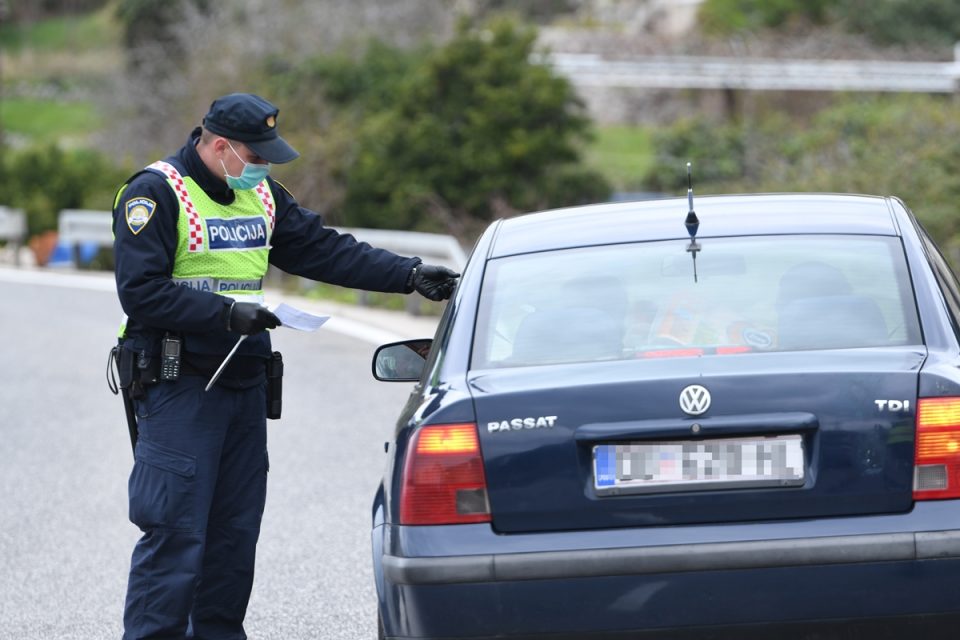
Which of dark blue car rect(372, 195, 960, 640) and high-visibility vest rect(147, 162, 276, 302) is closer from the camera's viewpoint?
dark blue car rect(372, 195, 960, 640)

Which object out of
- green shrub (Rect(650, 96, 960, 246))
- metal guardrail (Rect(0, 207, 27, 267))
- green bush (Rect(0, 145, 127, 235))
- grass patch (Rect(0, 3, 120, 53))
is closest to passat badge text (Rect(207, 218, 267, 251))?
green shrub (Rect(650, 96, 960, 246))

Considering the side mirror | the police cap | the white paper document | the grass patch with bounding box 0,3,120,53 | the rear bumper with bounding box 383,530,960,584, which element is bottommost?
the rear bumper with bounding box 383,530,960,584

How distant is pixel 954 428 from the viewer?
3.81m

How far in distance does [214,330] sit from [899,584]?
2082 millimetres

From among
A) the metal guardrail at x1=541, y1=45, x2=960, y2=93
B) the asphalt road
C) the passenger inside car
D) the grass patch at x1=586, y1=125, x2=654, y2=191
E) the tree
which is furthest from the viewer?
the metal guardrail at x1=541, y1=45, x2=960, y2=93

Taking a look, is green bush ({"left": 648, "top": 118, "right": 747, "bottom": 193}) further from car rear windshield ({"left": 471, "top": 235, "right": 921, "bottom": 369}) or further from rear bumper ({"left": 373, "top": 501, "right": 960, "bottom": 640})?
rear bumper ({"left": 373, "top": 501, "right": 960, "bottom": 640})

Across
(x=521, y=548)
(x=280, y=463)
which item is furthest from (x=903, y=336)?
(x=280, y=463)

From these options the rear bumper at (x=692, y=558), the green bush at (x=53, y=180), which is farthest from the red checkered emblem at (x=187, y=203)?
the green bush at (x=53, y=180)

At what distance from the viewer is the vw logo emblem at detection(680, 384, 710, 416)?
12.6ft

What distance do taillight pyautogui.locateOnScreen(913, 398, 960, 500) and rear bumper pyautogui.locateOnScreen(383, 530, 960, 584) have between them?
0.36 feet

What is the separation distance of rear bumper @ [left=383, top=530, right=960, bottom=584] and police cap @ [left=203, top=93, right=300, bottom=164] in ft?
5.02

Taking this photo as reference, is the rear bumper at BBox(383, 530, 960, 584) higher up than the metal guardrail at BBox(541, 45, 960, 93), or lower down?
lower down

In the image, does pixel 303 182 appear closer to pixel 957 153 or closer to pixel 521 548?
pixel 957 153

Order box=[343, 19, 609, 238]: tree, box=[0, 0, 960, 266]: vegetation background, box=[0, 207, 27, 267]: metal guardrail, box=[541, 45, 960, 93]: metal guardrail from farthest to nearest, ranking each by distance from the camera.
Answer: box=[541, 45, 960, 93]: metal guardrail
box=[343, 19, 609, 238]: tree
box=[0, 0, 960, 266]: vegetation background
box=[0, 207, 27, 267]: metal guardrail
